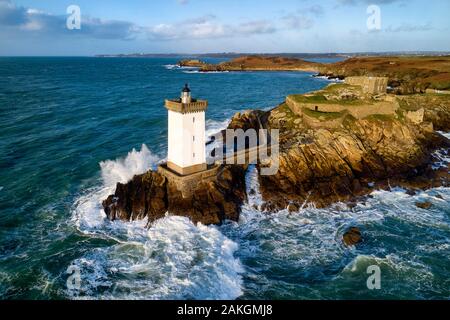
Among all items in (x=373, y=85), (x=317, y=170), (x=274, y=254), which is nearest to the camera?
(x=274, y=254)

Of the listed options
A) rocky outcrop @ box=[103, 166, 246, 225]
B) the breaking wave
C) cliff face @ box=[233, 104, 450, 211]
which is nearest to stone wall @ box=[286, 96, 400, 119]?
cliff face @ box=[233, 104, 450, 211]

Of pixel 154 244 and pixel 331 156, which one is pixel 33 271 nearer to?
pixel 154 244

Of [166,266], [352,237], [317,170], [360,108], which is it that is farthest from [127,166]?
[360,108]

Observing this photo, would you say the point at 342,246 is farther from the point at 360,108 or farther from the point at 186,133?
the point at 360,108

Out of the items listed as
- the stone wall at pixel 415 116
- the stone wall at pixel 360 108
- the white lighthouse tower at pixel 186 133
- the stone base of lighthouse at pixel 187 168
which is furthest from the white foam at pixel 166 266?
the stone wall at pixel 415 116

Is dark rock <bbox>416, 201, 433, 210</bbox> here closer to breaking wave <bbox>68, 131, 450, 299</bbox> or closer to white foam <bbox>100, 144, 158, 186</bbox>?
breaking wave <bbox>68, 131, 450, 299</bbox>

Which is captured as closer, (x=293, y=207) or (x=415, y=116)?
(x=293, y=207)
